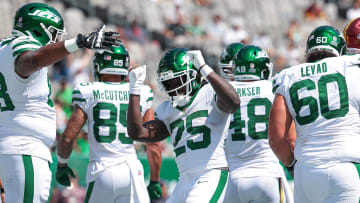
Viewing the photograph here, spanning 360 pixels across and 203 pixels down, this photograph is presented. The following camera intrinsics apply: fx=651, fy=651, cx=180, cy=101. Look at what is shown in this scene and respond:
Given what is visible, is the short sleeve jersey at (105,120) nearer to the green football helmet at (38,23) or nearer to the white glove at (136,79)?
the green football helmet at (38,23)

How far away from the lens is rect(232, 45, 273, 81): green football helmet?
6148 mm

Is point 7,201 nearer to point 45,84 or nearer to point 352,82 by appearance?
point 45,84

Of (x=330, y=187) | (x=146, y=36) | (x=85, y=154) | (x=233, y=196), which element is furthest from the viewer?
(x=146, y=36)

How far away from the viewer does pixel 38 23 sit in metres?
5.25

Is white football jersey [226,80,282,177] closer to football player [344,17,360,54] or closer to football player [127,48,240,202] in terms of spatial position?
football player [344,17,360,54]

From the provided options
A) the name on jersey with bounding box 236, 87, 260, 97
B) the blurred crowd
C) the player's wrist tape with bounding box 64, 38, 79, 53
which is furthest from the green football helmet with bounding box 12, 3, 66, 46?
the blurred crowd

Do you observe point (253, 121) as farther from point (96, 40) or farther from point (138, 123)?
point (96, 40)

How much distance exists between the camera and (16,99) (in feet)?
16.9

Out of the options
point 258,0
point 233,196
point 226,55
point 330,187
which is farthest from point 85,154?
point 258,0

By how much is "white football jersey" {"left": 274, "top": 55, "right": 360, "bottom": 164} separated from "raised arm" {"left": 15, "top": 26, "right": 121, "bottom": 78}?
4.74ft

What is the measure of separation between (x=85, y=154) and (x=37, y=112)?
181 inches

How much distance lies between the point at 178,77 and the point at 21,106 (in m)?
1.28

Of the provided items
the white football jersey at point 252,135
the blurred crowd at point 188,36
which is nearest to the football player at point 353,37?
the white football jersey at point 252,135

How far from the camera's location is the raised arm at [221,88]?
4.56 metres
